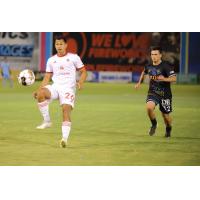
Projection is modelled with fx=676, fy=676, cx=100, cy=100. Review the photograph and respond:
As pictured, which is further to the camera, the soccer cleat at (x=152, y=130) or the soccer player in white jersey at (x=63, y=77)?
the soccer cleat at (x=152, y=130)

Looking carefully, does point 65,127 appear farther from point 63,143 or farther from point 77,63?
point 77,63

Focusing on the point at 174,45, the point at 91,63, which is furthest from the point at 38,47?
the point at 174,45

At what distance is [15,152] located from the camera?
7.11 meters

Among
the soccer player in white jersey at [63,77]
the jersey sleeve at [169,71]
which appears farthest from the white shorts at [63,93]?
the jersey sleeve at [169,71]

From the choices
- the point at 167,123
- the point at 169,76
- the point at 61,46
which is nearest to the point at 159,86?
the point at 169,76

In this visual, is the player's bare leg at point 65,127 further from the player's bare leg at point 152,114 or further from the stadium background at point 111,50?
the player's bare leg at point 152,114

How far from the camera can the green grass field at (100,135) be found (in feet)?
22.8

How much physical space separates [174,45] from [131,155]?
1943mm

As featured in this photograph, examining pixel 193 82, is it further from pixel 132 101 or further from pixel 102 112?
pixel 102 112

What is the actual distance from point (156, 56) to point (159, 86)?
0.35 meters

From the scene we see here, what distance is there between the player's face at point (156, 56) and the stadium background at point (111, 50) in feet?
0.33

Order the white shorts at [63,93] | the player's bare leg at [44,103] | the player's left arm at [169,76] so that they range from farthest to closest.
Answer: the player's left arm at [169,76]
the player's bare leg at [44,103]
the white shorts at [63,93]

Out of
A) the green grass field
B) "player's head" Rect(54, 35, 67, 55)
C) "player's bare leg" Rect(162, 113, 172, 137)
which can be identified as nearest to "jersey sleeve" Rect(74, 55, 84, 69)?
"player's head" Rect(54, 35, 67, 55)

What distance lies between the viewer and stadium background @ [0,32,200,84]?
25.7ft
